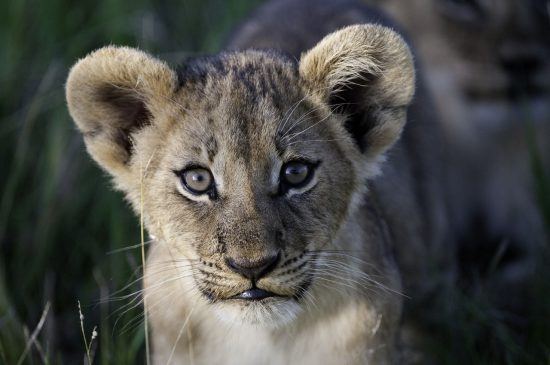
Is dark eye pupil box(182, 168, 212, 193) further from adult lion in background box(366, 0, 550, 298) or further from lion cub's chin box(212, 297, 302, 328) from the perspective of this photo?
adult lion in background box(366, 0, 550, 298)

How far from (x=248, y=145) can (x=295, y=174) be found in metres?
0.20

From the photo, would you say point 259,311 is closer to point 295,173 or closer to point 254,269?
point 254,269

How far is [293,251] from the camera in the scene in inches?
130

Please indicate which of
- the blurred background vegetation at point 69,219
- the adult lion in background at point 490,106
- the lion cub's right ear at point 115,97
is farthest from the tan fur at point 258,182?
the adult lion in background at point 490,106

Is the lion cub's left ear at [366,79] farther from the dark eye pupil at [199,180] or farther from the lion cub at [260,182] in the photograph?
the dark eye pupil at [199,180]

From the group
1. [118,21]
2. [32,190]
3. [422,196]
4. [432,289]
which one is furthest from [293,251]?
[118,21]

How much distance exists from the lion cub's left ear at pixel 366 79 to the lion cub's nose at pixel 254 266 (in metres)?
0.74

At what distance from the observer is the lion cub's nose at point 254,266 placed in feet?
10.4

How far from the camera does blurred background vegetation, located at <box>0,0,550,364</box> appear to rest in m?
4.45

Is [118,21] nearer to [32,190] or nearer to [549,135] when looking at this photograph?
[32,190]

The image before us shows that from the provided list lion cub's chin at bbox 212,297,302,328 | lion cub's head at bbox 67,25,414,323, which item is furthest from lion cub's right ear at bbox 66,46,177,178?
lion cub's chin at bbox 212,297,302,328

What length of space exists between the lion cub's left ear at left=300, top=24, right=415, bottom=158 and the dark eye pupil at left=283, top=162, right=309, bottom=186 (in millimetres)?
355

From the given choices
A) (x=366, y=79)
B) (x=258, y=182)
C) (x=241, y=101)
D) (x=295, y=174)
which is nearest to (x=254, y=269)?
(x=258, y=182)

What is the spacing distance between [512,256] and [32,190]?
2.99 m
